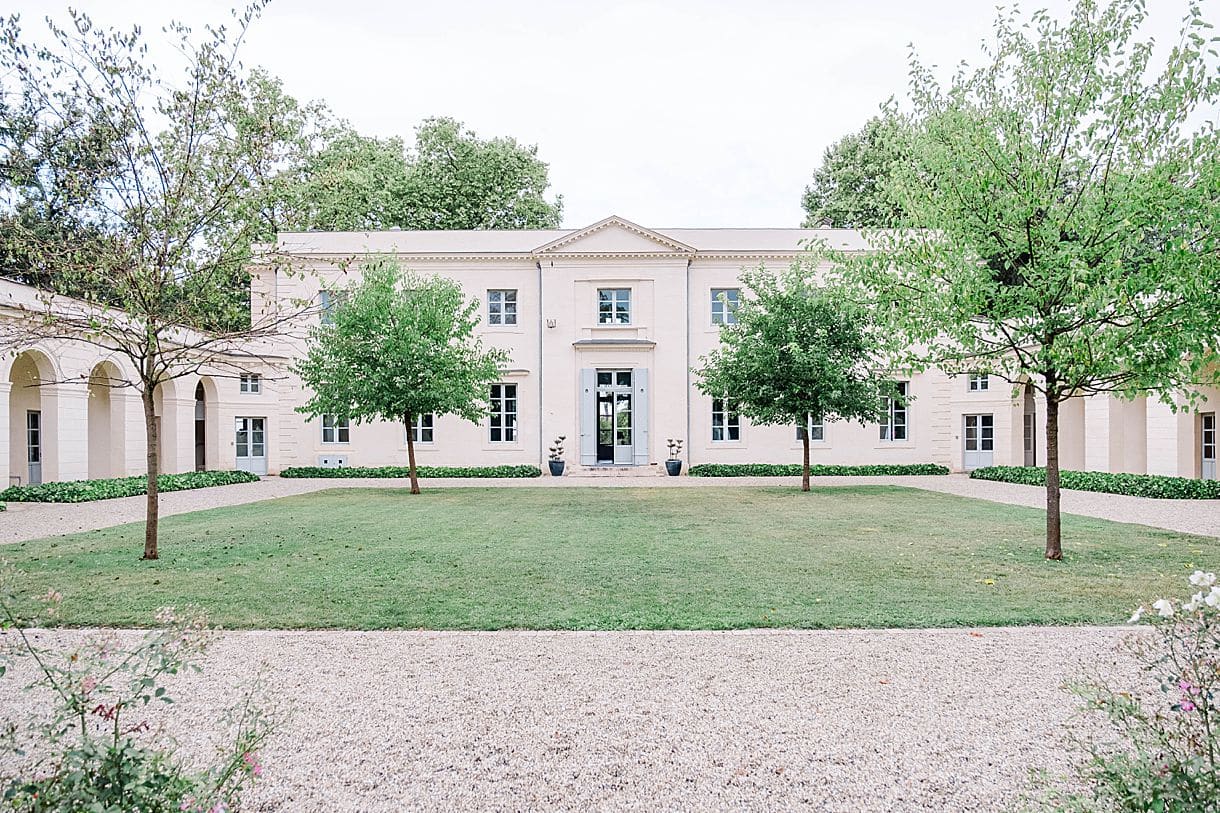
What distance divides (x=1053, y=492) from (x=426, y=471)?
18819 mm

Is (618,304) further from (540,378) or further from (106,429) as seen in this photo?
(106,429)

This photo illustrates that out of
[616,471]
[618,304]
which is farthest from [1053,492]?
[618,304]

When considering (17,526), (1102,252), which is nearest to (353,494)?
(17,526)

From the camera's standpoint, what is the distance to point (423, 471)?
24.3 metres

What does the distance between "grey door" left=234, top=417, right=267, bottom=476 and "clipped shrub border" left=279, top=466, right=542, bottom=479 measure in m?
0.92

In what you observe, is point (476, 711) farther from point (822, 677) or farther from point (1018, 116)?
point (1018, 116)

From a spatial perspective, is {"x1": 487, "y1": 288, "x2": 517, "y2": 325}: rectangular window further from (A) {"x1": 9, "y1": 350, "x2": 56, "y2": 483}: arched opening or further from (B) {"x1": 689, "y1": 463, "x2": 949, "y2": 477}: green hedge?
(A) {"x1": 9, "y1": 350, "x2": 56, "y2": 483}: arched opening

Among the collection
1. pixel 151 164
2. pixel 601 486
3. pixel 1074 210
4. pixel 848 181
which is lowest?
pixel 601 486

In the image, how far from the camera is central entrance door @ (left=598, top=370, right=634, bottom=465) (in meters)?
25.2

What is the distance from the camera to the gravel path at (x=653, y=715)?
3.16 meters

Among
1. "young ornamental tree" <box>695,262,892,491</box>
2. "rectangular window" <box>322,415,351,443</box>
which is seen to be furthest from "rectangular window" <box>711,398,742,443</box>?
"rectangular window" <box>322,415,351,443</box>

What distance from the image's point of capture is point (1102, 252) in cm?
764

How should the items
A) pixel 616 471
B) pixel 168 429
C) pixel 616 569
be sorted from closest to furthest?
pixel 616 569, pixel 168 429, pixel 616 471

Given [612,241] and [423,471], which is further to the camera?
[612,241]
